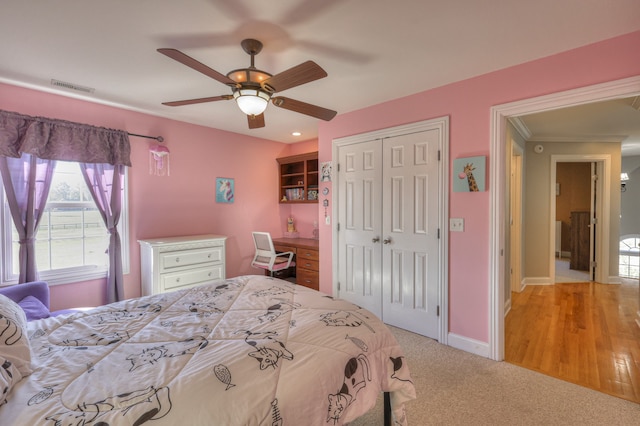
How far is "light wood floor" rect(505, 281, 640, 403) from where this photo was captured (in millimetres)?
2170

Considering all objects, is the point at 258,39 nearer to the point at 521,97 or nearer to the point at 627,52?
the point at 521,97

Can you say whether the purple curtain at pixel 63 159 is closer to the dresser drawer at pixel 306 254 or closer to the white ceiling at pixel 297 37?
the white ceiling at pixel 297 37

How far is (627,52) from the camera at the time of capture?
6.06 feet

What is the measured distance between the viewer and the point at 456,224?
261 cm

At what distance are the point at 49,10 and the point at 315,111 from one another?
64.7 inches

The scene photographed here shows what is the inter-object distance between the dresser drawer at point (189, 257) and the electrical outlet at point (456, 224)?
2.66 metres

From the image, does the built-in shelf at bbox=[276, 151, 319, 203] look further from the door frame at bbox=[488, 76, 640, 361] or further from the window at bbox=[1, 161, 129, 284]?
the door frame at bbox=[488, 76, 640, 361]

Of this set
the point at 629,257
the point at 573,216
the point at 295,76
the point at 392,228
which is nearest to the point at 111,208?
the point at 295,76

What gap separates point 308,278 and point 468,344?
2.10 metres

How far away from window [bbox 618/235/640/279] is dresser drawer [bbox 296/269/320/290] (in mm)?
5482

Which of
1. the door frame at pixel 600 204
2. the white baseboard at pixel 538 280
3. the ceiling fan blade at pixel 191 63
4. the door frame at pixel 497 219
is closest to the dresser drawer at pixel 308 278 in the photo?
the door frame at pixel 497 219

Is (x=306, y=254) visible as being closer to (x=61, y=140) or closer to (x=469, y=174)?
(x=469, y=174)

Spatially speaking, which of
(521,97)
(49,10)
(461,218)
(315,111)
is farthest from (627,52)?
(49,10)

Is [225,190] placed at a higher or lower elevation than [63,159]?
lower
